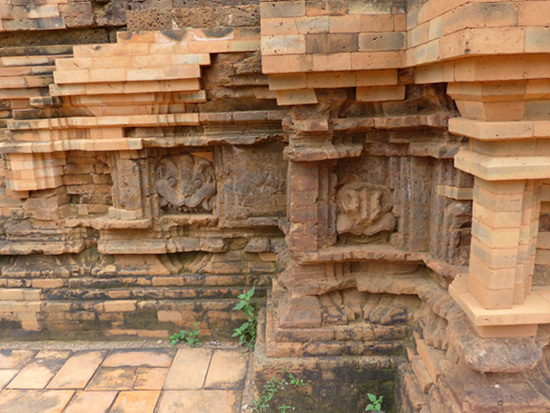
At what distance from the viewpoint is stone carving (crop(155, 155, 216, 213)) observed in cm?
560

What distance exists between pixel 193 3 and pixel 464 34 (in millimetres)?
3364

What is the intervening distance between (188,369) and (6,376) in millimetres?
2069

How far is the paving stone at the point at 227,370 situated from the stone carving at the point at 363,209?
6.59ft

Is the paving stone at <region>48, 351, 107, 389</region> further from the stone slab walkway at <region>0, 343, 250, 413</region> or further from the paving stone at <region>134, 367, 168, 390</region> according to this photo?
the paving stone at <region>134, 367, 168, 390</region>

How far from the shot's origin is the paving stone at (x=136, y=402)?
15.1ft

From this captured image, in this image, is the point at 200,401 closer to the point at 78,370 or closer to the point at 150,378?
the point at 150,378

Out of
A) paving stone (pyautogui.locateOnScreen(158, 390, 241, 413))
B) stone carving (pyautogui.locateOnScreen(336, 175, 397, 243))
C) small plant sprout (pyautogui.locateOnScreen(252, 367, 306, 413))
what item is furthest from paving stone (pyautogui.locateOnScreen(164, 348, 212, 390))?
stone carving (pyautogui.locateOnScreen(336, 175, 397, 243))

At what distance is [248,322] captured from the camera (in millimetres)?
5633

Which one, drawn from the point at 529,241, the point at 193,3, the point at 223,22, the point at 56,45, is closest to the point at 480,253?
the point at 529,241

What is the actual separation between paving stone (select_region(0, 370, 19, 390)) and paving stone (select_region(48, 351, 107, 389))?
1.66 feet

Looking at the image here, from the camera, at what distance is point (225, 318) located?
18.8 feet

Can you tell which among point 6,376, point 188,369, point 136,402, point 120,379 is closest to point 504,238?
point 188,369

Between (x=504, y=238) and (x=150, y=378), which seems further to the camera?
(x=150, y=378)

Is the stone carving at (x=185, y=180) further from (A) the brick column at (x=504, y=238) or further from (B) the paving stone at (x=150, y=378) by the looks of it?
(A) the brick column at (x=504, y=238)
